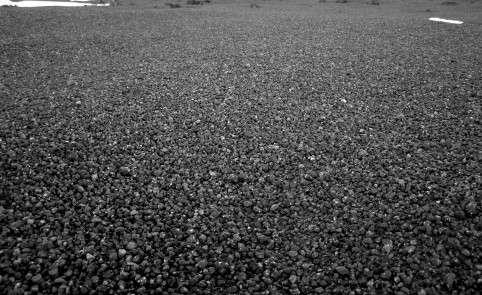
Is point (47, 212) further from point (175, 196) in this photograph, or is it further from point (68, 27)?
point (68, 27)

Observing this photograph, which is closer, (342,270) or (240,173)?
(342,270)

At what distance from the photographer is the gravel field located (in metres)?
2.98

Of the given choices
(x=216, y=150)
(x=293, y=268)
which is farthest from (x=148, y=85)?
→ (x=293, y=268)

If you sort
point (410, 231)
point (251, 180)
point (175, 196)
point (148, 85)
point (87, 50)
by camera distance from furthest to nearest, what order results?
point (87, 50) → point (148, 85) → point (251, 180) → point (175, 196) → point (410, 231)

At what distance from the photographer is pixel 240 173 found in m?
4.29

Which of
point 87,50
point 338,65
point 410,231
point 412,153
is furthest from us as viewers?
point 87,50

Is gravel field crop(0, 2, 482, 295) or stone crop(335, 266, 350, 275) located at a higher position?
gravel field crop(0, 2, 482, 295)

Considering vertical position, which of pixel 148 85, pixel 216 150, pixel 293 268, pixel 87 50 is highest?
pixel 87 50

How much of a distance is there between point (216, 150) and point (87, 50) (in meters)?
6.08

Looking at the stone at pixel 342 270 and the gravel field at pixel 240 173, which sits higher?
the gravel field at pixel 240 173

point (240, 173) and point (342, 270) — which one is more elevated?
point (240, 173)

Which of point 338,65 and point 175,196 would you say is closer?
point 175,196

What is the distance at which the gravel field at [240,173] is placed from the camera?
2.98 metres

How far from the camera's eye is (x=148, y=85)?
6.70 m
